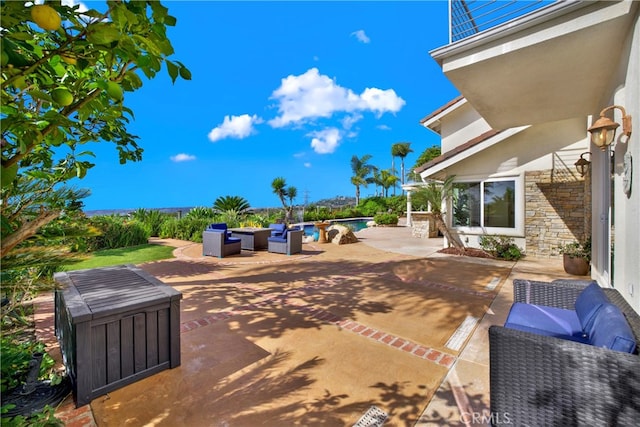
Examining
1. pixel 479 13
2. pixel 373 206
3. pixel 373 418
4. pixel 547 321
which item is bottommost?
pixel 373 418

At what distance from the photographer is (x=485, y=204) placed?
406 inches

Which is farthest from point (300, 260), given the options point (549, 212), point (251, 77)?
point (251, 77)

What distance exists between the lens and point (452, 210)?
11133 millimetres

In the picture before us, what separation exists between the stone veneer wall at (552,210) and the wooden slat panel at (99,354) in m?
11.3

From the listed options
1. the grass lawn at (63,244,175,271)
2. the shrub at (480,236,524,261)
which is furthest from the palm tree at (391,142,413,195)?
the grass lawn at (63,244,175,271)

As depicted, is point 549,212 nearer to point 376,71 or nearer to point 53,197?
point 53,197

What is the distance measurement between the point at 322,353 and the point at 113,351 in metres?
2.23

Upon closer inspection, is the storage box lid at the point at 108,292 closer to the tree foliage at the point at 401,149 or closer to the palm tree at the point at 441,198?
the palm tree at the point at 441,198

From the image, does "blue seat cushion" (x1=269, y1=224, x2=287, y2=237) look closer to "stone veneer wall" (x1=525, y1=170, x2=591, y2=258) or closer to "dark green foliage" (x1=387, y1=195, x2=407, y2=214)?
"stone veneer wall" (x1=525, y1=170, x2=591, y2=258)

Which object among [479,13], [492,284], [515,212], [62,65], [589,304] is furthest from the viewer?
[515,212]

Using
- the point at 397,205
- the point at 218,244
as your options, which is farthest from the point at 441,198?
the point at 397,205

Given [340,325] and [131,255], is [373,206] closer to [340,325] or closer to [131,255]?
[131,255]

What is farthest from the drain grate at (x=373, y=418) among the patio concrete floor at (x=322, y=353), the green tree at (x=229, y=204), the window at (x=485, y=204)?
the green tree at (x=229, y=204)

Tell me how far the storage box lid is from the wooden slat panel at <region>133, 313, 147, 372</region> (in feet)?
0.57
